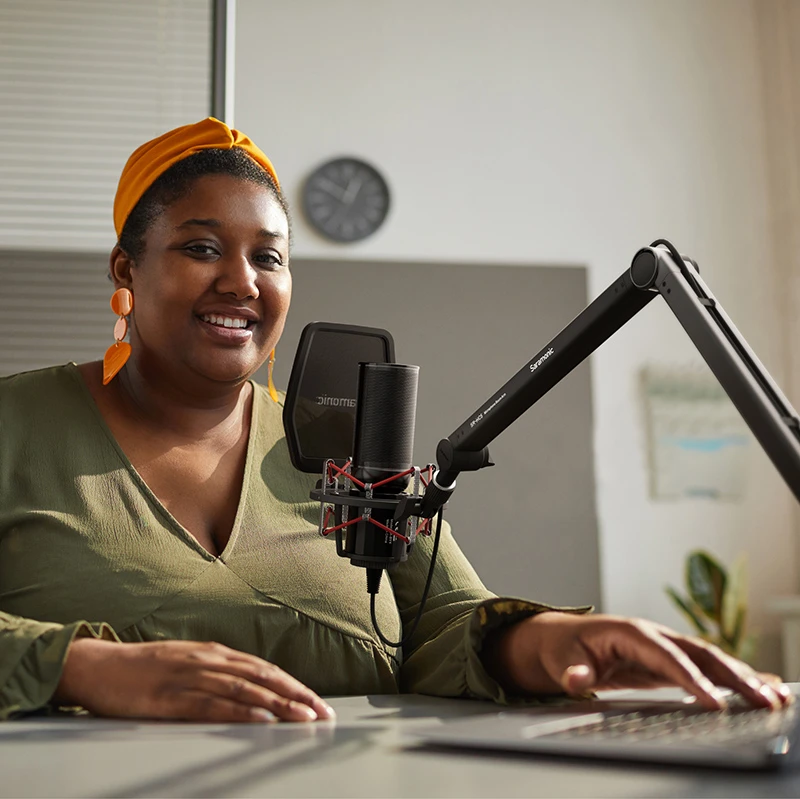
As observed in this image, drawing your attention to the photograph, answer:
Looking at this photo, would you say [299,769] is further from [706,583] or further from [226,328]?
[706,583]

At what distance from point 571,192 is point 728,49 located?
3.45 ft

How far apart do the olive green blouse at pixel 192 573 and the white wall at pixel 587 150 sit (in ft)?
9.22

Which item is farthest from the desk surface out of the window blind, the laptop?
the window blind

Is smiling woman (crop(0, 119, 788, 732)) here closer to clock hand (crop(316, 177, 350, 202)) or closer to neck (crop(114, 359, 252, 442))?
neck (crop(114, 359, 252, 442))

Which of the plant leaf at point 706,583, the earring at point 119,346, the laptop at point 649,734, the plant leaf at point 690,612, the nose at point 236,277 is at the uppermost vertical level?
the nose at point 236,277

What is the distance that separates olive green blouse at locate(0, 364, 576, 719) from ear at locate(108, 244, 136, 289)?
0.19 m

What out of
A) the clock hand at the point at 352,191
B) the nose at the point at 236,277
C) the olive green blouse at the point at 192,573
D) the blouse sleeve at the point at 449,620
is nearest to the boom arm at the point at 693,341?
the blouse sleeve at the point at 449,620

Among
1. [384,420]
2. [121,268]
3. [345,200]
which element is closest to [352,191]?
[345,200]

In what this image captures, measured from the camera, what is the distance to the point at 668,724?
677 millimetres

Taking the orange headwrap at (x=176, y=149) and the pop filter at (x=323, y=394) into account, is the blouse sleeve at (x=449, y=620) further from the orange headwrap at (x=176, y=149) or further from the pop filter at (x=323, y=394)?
the orange headwrap at (x=176, y=149)

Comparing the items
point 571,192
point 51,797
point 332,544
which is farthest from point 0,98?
point 571,192

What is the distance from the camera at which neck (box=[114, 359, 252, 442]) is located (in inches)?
52.0

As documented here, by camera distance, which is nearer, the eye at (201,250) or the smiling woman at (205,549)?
the smiling woman at (205,549)

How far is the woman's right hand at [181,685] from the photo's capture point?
2.63ft
